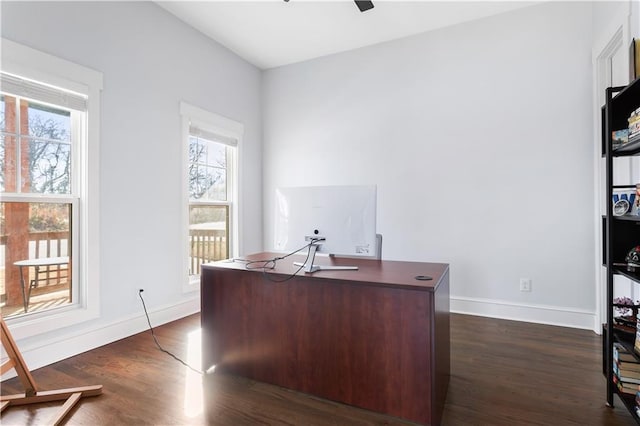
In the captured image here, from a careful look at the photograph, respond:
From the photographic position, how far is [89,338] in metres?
2.60

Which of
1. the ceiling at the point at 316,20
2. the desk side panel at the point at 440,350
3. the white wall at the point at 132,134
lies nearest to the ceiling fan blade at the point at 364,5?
the ceiling at the point at 316,20

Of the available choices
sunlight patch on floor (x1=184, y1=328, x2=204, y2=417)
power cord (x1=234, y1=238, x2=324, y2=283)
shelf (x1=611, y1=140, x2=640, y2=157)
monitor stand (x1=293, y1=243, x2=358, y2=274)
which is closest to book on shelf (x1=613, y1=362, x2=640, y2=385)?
shelf (x1=611, y1=140, x2=640, y2=157)

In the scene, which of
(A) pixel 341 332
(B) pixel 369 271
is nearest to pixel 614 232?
(B) pixel 369 271

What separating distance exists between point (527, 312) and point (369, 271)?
7.07 ft

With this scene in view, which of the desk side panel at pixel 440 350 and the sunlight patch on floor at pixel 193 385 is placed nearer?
the desk side panel at pixel 440 350

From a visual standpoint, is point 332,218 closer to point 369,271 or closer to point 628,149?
point 369,271

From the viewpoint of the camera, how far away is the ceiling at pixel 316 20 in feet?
10.4

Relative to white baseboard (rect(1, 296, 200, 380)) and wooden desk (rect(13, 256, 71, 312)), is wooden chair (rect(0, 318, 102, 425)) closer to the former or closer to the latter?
white baseboard (rect(1, 296, 200, 380))

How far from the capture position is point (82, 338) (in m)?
2.56

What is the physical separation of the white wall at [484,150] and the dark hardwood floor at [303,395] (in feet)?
2.35

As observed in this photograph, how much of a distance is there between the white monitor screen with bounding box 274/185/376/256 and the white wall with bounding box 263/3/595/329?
1.90m

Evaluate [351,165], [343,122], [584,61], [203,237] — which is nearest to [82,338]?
[203,237]

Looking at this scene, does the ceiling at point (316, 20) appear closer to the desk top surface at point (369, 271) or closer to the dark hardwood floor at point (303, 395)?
the desk top surface at point (369, 271)

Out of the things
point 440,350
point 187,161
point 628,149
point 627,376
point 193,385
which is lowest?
point 193,385
